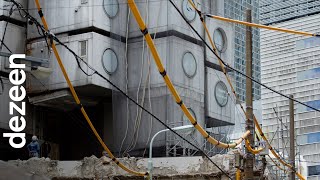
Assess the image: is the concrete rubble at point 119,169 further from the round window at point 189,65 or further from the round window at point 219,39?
the round window at point 219,39

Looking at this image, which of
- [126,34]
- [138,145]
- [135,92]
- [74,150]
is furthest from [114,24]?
[74,150]

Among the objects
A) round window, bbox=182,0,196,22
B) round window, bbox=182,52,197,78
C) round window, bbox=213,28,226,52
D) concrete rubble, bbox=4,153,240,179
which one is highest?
round window, bbox=182,0,196,22

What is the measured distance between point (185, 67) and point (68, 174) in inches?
347

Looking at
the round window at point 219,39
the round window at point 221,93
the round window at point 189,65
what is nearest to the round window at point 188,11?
the round window at point 189,65

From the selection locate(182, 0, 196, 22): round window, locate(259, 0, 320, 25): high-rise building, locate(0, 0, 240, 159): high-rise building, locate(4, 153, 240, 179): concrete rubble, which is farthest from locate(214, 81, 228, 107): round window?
locate(259, 0, 320, 25): high-rise building

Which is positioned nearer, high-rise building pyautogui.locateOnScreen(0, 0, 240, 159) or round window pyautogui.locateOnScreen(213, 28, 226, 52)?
high-rise building pyautogui.locateOnScreen(0, 0, 240, 159)

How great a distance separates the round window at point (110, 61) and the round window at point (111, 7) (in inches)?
82.2

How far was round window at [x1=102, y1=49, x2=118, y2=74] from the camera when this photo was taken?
1617 inches

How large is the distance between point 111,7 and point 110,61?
308cm

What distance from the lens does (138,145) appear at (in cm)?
4181

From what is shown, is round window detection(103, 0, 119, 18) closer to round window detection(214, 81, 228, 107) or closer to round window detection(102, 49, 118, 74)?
round window detection(102, 49, 118, 74)

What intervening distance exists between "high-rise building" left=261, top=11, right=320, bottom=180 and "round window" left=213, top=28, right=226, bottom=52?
68952mm

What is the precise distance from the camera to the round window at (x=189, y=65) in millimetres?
42469

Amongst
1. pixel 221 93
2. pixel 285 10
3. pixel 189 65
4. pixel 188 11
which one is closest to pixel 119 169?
pixel 189 65
